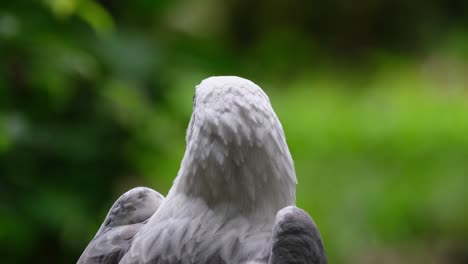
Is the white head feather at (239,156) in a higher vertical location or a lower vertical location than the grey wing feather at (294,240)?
higher

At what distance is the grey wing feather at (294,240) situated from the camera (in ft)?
2.93

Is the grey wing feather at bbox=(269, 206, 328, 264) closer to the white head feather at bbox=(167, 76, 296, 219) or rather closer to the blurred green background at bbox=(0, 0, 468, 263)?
the white head feather at bbox=(167, 76, 296, 219)

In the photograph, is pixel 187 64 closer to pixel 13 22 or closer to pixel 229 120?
pixel 13 22

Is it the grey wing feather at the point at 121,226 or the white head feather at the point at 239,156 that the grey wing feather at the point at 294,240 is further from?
the grey wing feather at the point at 121,226

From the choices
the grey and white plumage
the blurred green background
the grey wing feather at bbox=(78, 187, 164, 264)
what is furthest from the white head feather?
the blurred green background

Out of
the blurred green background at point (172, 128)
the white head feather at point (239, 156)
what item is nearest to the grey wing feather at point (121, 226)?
the white head feather at point (239, 156)

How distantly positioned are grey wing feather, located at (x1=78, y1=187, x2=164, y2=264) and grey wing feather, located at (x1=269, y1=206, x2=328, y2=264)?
235 millimetres

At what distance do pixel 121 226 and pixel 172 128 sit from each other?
1.88 metres

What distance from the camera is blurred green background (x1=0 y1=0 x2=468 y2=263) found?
2.50 metres

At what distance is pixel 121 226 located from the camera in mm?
1077

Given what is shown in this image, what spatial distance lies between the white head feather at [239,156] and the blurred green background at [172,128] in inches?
47.2

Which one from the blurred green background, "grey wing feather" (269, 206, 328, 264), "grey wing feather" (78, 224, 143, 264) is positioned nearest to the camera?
"grey wing feather" (269, 206, 328, 264)

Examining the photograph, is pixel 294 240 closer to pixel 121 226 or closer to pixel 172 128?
pixel 121 226

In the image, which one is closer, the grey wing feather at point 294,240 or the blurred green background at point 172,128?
the grey wing feather at point 294,240
